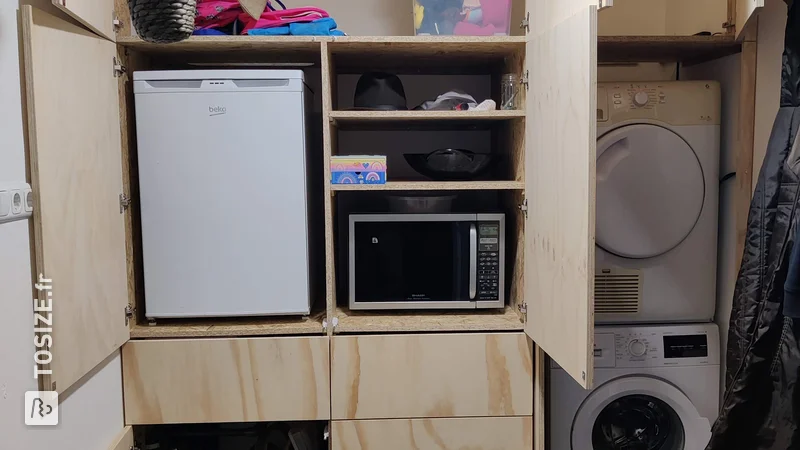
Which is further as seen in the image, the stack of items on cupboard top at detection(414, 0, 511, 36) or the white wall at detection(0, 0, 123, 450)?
the stack of items on cupboard top at detection(414, 0, 511, 36)

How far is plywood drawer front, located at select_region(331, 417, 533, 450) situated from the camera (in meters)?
1.79

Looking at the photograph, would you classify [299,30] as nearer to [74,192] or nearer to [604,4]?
[74,192]

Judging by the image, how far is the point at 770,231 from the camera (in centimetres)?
156

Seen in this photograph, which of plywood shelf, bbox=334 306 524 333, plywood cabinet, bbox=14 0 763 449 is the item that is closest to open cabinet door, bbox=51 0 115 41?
plywood cabinet, bbox=14 0 763 449

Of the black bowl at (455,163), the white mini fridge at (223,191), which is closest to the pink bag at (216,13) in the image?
the white mini fridge at (223,191)

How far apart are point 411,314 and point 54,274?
98 centimetres

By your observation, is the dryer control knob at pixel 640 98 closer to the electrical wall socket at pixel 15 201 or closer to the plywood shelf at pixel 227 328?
the plywood shelf at pixel 227 328

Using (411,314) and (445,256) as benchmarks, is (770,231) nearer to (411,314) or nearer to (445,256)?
(445,256)

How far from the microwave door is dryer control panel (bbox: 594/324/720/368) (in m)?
0.47

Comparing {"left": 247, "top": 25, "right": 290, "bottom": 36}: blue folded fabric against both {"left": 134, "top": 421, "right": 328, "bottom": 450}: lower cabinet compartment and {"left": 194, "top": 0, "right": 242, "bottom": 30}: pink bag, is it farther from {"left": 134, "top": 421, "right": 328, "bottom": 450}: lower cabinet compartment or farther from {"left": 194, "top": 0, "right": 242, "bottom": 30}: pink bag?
{"left": 134, "top": 421, "right": 328, "bottom": 450}: lower cabinet compartment

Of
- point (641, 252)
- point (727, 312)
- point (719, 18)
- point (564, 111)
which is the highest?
point (719, 18)

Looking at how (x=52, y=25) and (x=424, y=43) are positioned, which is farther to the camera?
(x=424, y=43)

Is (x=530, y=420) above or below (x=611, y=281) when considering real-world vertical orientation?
below

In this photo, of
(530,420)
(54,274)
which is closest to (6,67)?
(54,274)
